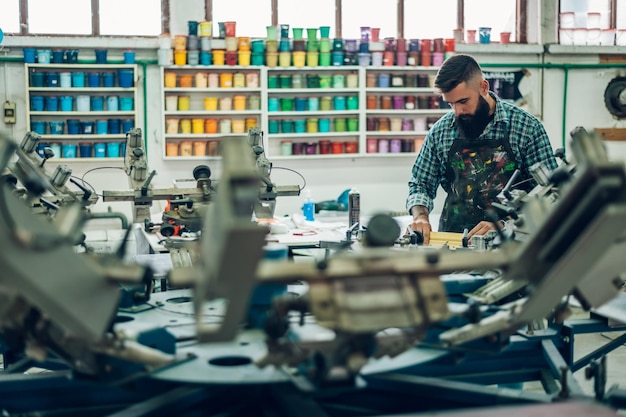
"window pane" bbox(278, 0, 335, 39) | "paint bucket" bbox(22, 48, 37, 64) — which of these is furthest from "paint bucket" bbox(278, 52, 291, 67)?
"paint bucket" bbox(22, 48, 37, 64)

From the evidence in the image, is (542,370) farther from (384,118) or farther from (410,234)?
(384,118)

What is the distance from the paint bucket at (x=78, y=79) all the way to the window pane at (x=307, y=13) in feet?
5.64

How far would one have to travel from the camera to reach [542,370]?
1.73 metres

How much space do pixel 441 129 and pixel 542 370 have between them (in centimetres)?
176

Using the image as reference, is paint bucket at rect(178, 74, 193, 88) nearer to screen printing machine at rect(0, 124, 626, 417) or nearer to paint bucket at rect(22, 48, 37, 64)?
paint bucket at rect(22, 48, 37, 64)

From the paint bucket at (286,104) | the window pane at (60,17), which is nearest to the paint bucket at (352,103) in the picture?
the paint bucket at (286,104)

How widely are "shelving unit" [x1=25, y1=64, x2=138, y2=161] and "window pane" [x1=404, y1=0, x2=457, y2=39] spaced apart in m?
2.44

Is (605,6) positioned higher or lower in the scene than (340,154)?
higher

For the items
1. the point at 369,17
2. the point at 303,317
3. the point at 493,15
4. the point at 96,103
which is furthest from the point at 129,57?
the point at 303,317

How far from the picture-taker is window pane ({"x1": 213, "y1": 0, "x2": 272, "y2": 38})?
6.37 metres

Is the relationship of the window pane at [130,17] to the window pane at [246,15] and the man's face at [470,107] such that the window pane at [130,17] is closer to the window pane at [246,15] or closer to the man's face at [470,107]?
the window pane at [246,15]

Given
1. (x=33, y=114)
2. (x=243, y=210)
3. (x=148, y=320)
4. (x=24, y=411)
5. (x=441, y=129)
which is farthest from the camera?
(x=33, y=114)

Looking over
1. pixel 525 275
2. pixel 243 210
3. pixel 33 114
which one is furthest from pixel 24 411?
pixel 33 114

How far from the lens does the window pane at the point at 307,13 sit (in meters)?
6.42
